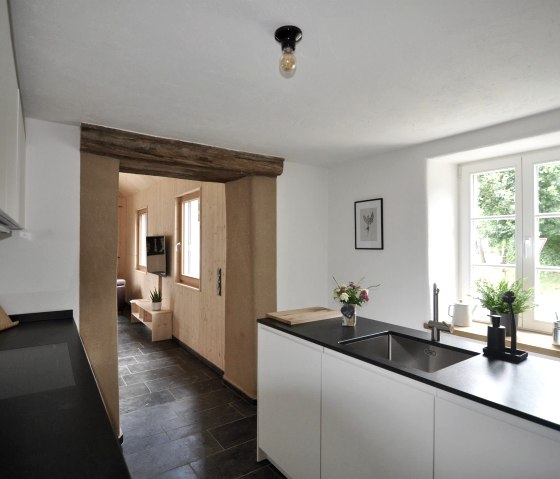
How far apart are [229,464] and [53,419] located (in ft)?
5.54

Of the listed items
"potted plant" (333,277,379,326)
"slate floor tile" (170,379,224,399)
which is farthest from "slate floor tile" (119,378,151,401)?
"potted plant" (333,277,379,326)

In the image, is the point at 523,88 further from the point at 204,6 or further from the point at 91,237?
the point at 91,237

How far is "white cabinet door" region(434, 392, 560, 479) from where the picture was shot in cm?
106

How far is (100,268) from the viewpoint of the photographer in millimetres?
2545

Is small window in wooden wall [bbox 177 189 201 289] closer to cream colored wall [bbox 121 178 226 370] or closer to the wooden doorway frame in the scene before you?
cream colored wall [bbox 121 178 226 370]

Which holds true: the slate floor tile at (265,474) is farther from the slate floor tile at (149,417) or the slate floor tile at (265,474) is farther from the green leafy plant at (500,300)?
the green leafy plant at (500,300)

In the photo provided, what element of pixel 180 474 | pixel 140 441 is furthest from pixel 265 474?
pixel 140 441

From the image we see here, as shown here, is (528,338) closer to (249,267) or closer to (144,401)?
(249,267)

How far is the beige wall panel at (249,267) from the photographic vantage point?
3291mm

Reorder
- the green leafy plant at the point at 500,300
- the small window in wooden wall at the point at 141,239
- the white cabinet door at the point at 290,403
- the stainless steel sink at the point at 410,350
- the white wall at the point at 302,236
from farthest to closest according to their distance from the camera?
the small window in wooden wall at the point at 141,239 → the white wall at the point at 302,236 → the green leafy plant at the point at 500,300 → the white cabinet door at the point at 290,403 → the stainless steel sink at the point at 410,350

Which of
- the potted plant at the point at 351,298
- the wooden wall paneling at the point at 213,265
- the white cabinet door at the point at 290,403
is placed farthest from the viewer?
the wooden wall paneling at the point at 213,265

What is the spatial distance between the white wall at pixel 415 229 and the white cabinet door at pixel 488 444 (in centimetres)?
176

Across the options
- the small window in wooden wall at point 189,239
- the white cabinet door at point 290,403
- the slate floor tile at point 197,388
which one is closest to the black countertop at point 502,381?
the white cabinet door at point 290,403

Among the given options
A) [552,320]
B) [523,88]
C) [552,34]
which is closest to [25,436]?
[552,34]
